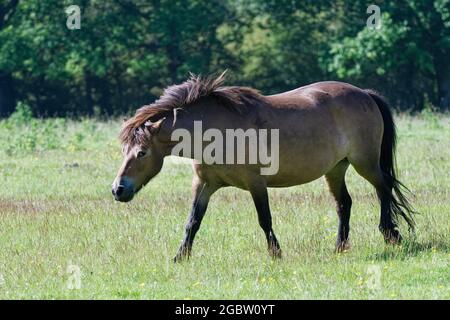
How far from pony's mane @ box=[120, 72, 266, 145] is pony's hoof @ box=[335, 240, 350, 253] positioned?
1648 mm

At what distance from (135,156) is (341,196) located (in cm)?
250

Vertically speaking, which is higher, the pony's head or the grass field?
the pony's head

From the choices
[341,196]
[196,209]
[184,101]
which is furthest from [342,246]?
[184,101]

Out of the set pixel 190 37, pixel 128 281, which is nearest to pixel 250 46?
pixel 190 37

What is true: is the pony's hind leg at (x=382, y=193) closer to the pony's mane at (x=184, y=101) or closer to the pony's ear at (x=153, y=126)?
the pony's mane at (x=184, y=101)

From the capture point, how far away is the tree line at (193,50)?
3069 cm

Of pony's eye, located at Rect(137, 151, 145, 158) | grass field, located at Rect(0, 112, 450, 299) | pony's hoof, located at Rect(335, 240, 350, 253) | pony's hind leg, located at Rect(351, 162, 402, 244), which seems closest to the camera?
grass field, located at Rect(0, 112, 450, 299)

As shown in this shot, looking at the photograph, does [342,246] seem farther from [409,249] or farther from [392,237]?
[409,249]

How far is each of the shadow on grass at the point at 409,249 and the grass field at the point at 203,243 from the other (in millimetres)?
17

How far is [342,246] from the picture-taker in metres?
9.70

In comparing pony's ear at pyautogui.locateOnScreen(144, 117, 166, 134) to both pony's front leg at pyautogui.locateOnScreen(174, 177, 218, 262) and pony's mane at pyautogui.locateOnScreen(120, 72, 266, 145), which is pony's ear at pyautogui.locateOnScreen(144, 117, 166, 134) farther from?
pony's front leg at pyautogui.locateOnScreen(174, 177, 218, 262)

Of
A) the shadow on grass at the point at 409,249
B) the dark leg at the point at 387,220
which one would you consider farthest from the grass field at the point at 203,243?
the dark leg at the point at 387,220

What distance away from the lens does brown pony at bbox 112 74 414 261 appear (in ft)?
30.0

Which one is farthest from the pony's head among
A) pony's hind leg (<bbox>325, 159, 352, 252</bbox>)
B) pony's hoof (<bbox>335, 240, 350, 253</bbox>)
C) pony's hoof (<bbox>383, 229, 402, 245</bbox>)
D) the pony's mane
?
pony's hoof (<bbox>383, 229, 402, 245</bbox>)
